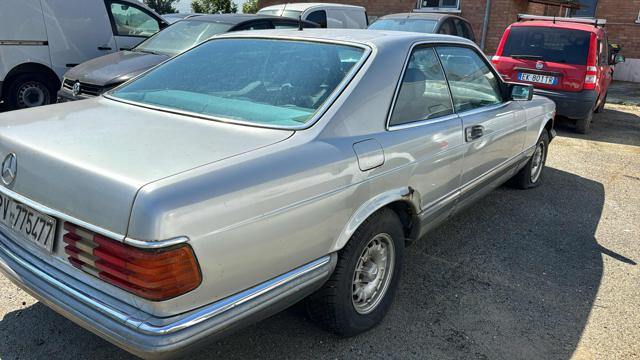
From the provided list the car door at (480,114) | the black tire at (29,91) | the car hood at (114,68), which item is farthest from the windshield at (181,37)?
the car door at (480,114)


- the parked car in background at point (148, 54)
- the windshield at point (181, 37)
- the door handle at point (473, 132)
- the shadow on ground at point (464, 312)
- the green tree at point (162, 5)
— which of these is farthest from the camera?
the green tree at point (162, 5)

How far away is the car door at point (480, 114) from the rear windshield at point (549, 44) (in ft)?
13.5

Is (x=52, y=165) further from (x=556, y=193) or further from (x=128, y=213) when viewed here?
(x=556, y=193)

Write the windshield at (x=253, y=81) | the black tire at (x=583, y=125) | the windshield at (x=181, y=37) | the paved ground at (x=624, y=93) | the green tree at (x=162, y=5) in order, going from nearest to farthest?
the windshield at (x=253, y=81) < the windshield at (x=181, y=37) < the black tire at (x=583, y=125) < the paved ground at (x=624, y=93) < the green tree at (x=162, y=5)

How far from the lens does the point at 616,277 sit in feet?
11.6

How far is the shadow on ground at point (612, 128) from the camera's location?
26.1ft

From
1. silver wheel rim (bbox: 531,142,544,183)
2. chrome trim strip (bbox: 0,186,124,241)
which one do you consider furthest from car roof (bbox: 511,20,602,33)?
chrome trim strip (bbox: 0,186,124,241)

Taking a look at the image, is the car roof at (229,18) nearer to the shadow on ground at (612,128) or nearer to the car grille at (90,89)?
the car grille at (90,89)

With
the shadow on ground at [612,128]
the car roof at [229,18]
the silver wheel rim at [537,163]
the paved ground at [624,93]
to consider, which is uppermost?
the car roof at [229,18]

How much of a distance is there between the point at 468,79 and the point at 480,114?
29cm

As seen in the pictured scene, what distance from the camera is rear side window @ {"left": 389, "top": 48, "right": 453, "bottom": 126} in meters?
2.79

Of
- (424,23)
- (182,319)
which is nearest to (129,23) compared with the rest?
(424,23)

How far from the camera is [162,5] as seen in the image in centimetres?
2416

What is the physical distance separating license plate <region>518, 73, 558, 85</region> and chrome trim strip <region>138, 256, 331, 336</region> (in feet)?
22.1
